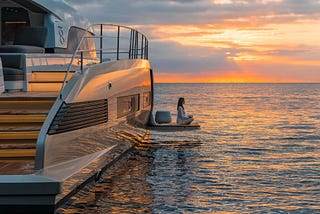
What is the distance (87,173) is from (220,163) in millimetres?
6745

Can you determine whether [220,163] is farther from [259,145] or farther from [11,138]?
[11,138]

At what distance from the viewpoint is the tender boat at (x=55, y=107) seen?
5946 mm

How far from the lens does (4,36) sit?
466 inches

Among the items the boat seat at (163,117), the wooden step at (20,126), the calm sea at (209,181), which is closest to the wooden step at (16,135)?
the wooden step at (20,126)

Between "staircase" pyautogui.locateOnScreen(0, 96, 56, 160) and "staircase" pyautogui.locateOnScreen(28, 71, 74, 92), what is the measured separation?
1234mm

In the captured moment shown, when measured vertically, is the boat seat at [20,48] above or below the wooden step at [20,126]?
above

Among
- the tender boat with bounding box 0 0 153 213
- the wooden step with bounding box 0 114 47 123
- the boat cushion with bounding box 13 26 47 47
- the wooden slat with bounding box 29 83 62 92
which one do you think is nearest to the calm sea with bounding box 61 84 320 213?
the tender boat with bounding box 0 0 153 213

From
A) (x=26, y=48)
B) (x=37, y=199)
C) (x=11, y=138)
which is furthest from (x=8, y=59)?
(x=37, y=199)

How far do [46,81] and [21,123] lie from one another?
2302mm

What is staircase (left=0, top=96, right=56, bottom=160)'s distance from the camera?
6.74 m

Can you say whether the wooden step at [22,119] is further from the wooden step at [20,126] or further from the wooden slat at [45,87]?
the wooden slat at [45,87]

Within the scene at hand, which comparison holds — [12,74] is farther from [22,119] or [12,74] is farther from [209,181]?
[209,181]

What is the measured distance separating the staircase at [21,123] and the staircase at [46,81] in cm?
123

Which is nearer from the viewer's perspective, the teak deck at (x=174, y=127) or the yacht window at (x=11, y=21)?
the yacht window at (x=11, y=21)
